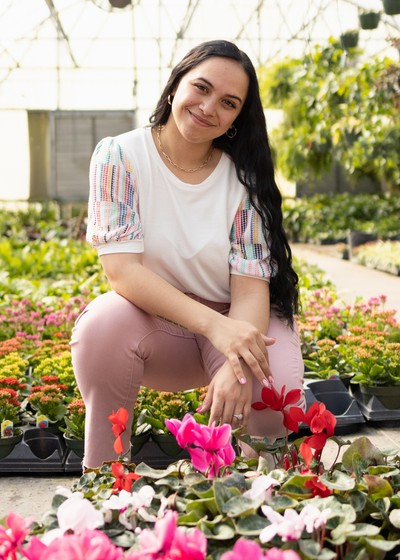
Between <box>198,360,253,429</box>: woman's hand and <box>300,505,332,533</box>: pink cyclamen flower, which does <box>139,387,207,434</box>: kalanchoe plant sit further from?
<box>300,505,332,533</box>: pink cyclamen flower

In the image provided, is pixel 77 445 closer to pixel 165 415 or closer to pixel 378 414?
pixel 165 415

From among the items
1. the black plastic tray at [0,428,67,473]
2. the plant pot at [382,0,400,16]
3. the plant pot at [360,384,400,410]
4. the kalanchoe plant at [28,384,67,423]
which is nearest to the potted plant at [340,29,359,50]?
the plant pot at [382,0,400,16]

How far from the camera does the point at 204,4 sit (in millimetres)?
11969

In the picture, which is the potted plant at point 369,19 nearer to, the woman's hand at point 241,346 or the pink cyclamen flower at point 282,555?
the woman's hand at point 241,346

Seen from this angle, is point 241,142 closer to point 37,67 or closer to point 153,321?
point 153,321

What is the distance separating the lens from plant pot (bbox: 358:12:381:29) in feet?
21.1

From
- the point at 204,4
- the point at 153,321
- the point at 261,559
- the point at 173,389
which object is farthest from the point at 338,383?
the point at 204,4

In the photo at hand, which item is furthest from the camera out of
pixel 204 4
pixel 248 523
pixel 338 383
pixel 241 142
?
pixel 204 4

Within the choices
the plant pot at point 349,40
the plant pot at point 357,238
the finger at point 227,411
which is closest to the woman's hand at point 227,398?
the finger at point 227,411

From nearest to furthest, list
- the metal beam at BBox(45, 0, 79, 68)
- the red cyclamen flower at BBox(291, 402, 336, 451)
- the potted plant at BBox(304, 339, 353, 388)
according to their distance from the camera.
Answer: the red cyclamen flower at BBox(291, 402, 336, 451) < the potted plant at BBox(304, 339, 353, 388) < the metal beam at BBox(45, 0, 79, 68)

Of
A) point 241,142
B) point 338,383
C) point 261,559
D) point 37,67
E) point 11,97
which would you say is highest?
point 37,67

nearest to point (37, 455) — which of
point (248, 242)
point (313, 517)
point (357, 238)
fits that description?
point (248, 242)

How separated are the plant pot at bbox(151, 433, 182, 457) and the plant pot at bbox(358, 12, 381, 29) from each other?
624cm

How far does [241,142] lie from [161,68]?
12.1 metres
